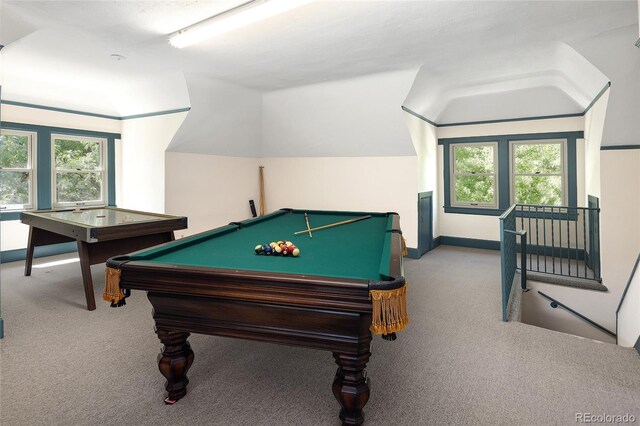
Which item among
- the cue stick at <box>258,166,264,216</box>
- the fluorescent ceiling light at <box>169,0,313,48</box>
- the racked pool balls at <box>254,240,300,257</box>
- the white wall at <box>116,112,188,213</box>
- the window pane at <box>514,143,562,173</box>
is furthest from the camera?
the cue stick at <box>258,166,264,216</box>

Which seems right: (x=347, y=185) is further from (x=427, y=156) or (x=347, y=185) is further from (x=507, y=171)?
(x=507, y=171)

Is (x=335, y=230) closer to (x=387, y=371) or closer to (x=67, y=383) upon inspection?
(x=387, y=371)

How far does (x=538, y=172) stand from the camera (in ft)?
18.5

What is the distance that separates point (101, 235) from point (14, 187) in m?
3.20

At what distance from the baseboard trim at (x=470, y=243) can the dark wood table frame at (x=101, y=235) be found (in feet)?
15.6

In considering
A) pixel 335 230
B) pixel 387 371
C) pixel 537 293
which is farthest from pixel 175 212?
pixel 537 293

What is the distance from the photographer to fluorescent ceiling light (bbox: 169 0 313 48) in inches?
103

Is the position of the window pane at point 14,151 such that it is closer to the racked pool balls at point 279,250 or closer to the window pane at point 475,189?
the racked pool balls at point 279,250

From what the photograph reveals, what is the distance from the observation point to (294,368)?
88.4 inches

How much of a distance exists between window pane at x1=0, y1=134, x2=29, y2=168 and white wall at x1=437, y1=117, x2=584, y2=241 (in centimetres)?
680

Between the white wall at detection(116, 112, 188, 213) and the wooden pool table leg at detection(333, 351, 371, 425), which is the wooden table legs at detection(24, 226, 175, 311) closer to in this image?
the white wall at detection(116, 112, 188, 213)

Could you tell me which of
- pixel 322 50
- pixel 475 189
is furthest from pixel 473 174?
pixel 322 50

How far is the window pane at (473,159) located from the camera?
606cm

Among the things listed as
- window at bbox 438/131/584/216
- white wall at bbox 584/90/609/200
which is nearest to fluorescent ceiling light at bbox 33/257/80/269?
window at bbox 438/131/584/216
